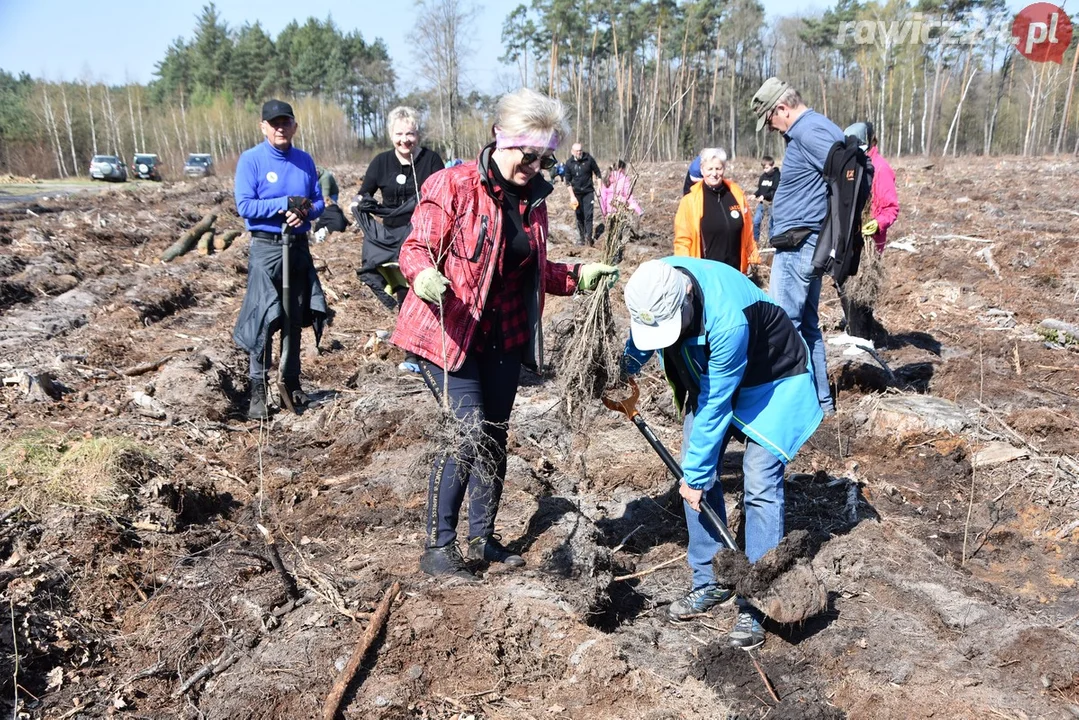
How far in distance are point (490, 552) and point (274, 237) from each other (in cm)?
280

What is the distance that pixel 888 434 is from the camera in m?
5.05

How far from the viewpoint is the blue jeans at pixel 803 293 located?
472 centimetres

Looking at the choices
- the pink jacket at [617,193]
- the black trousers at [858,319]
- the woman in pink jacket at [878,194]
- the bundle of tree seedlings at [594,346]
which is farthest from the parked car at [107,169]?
the bundle of tree seedlings at [594,346]

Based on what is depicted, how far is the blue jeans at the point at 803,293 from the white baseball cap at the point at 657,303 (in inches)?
90.6

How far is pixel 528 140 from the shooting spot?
276 cm

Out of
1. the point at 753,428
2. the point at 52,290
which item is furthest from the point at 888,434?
the point at 52,290

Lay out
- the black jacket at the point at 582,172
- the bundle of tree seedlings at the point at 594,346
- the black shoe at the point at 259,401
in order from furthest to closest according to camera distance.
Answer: the black jacket at the point at 582,172
the black shoe at the point at 259,401
the bundle of tree seedlings at the point at 594,346

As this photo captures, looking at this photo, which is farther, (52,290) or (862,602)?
(52,290)

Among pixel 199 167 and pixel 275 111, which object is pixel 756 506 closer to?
pixel 275 111

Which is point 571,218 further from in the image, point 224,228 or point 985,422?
point 985,422

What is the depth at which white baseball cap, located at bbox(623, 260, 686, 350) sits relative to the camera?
8.47 feet

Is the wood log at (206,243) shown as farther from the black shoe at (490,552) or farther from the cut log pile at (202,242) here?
the black shoe at (490,552)

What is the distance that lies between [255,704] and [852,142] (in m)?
4.06

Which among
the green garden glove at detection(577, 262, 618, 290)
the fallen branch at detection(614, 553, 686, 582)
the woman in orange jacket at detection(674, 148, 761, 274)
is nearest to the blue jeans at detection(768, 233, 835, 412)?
the woman in orange jacket at detection(674, 148, 761, 274)
